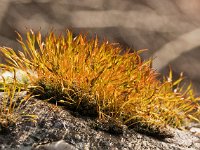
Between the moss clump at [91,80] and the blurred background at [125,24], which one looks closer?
the moss clump at [91,80]

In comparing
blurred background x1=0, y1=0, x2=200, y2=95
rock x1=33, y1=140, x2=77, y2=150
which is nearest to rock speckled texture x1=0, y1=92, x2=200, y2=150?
rock x1=33, y1=140, x2=77, y2=150

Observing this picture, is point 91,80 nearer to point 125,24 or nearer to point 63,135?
point 63,135

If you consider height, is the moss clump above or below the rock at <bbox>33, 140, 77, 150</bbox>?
above

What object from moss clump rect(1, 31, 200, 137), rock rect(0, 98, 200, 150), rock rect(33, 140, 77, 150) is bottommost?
rock rect(33, 140, 77, 150)

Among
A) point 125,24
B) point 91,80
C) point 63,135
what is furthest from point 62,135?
point 125,24

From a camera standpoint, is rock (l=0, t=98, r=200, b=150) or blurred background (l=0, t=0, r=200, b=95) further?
blurred background (l=0, t=0, r=200, b=95)

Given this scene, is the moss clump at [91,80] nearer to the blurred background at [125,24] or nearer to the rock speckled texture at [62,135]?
the rock speckled texture at [62,135]

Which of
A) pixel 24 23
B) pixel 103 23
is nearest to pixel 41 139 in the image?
pixel 24 23

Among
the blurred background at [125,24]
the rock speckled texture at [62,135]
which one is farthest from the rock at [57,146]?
the blurred background at [125,24]

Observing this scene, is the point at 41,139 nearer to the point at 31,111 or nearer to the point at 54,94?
the point at 31,111

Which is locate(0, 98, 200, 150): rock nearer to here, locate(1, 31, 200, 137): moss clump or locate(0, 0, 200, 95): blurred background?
locate(1, 31, 200, 137): moss clump

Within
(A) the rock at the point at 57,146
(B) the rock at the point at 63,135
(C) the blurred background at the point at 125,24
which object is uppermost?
(C) the blurred background at the point at 125,24

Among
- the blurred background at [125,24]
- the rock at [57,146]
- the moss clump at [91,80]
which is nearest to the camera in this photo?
the rock at [57,146]
